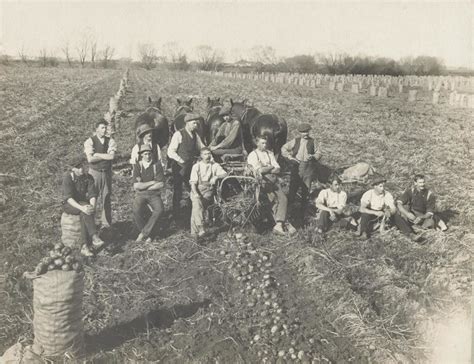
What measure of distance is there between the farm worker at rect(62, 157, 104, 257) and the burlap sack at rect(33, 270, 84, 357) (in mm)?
1741

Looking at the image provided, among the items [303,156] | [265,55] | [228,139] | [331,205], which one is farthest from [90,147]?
[265,55]

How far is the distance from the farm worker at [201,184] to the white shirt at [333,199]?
1454 millimetres

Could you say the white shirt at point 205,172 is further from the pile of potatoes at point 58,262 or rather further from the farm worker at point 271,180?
the pile of potatoes at point 58,262

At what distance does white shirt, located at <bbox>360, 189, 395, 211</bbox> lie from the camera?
6.21 meters

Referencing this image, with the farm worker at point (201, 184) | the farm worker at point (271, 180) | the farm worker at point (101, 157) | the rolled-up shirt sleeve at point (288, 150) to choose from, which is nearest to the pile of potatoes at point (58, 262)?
the farm worker at point (101, 157)

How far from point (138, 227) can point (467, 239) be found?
4465 mm

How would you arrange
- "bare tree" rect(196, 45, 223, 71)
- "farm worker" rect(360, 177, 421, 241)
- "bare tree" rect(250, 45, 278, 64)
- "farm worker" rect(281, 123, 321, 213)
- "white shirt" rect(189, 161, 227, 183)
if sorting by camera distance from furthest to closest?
"bare tree" rect(196, 45, 223, 71)
"bare tree" rect(250, 45, 278, 64)
"farm worker" rect(281, 123, 321, 213)
"farm worker" rect(360, 177, 421, 241)
"white shirt" rect(189, 161, 227, 183)

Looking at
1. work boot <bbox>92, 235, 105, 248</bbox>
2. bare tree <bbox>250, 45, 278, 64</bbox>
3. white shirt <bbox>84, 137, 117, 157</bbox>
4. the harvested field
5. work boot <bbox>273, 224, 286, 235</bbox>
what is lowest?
the harvested field

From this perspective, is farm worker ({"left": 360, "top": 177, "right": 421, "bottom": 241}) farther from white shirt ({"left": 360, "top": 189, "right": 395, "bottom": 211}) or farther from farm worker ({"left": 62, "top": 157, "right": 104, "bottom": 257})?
farm worker ({"left": 62, "top": 157, "right": 104, "bottom": 257})

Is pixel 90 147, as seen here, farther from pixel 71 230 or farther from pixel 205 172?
pixel 205 172

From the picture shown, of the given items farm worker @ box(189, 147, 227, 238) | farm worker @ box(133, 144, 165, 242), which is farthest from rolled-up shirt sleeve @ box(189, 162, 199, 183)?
farm worker @ box(133, 144, 165, 242)

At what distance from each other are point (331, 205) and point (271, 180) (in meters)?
0.92

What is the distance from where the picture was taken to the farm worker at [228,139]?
7180mm

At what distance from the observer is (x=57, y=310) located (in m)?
3.76
